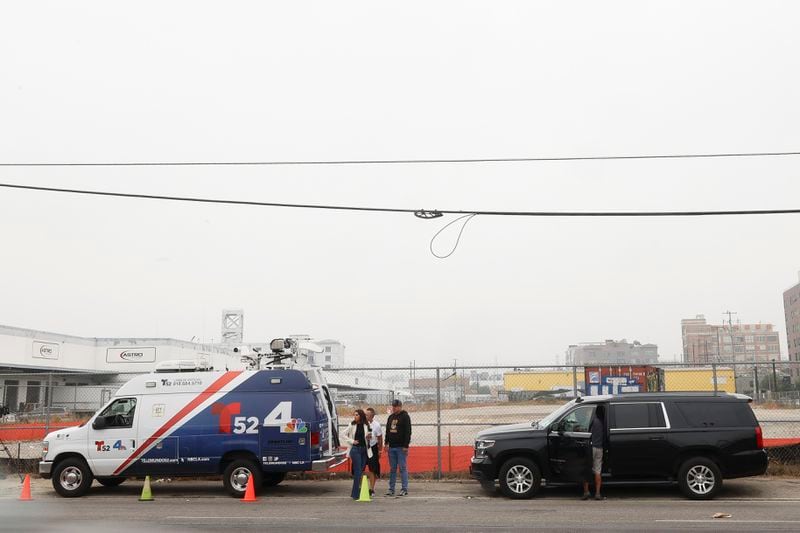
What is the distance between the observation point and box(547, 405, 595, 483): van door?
13586mm

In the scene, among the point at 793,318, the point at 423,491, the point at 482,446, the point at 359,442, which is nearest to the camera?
the point at 482,446

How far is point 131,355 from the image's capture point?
56.8m

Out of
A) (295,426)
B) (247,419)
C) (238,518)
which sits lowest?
(238,518)

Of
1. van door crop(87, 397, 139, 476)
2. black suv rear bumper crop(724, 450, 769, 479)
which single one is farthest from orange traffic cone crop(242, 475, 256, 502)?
black suv rear bumper crop(724, 450, 769, 479)

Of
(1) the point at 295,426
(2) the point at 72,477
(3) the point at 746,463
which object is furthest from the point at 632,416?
(2) the point at 72,477

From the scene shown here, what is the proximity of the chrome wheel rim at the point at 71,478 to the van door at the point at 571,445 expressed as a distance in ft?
29.5

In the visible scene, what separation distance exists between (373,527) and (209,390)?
5164mm

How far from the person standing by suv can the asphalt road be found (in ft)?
1.17

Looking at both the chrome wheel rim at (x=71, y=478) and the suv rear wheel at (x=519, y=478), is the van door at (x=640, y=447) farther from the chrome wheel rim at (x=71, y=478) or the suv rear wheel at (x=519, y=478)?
the chrome wheel rim at (x=71, y=478)

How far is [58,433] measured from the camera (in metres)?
14.9

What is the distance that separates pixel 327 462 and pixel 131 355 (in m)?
46.3

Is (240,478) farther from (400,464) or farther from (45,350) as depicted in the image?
(45,350)

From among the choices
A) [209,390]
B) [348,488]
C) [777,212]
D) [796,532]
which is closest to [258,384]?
[209,390]

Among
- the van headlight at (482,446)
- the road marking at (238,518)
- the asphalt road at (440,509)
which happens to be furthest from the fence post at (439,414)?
the road marking at (238,518)
